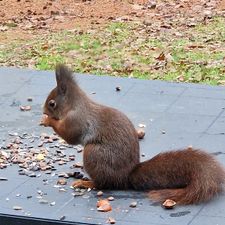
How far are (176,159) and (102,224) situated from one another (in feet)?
2.09

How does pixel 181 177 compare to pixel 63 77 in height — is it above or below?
below

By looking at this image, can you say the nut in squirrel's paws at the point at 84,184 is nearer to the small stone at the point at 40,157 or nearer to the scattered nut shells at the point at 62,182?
the scattered nut shells at the point at 62,182

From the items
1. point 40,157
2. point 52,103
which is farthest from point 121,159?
point 40,157

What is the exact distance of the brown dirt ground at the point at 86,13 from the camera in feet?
36.1

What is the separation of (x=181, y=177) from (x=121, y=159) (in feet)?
1.21

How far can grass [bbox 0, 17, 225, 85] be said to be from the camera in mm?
8758

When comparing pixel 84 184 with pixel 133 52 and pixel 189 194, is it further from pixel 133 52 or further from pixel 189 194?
pixel 133 52

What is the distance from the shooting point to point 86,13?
38.0 feet

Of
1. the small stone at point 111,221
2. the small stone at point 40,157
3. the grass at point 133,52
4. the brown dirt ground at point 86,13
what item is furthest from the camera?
the brown dirt ground at point 86,13

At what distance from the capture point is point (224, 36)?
10117 millimetres

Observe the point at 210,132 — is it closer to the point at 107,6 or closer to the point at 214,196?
the point at 214,196

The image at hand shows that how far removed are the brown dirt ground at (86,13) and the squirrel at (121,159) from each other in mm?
5405

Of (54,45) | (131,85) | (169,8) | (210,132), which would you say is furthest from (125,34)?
(210,132)

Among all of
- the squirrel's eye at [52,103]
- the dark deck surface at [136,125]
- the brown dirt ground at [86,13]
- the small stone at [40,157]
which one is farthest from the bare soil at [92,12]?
the squirrel's eye at [52,103]
